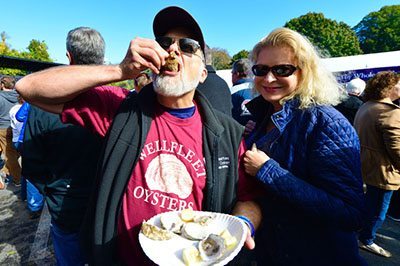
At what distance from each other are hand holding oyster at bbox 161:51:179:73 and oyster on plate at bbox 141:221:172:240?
0.96 m

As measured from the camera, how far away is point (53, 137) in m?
2.14

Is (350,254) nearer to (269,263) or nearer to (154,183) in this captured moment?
(269,263)

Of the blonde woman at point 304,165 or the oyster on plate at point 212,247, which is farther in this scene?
the blonde woman at point 304,165

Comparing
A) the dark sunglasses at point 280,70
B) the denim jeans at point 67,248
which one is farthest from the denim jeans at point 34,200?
the dark sunglasses at point 280,70

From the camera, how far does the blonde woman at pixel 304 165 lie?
1.49 metres

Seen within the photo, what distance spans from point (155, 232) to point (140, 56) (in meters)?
0.93

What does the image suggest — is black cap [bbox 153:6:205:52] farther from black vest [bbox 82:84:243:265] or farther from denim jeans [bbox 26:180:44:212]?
denim jeans [bbox 26:180:44:212]

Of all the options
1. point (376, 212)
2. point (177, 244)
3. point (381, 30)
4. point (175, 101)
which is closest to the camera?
point (177, 244)

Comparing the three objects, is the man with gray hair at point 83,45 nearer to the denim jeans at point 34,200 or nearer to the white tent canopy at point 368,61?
the denim jeans at point 34,200

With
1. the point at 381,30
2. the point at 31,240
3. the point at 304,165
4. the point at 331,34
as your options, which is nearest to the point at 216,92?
the point at 304,165

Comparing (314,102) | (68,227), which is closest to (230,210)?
(314,102)

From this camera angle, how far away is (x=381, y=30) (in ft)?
155

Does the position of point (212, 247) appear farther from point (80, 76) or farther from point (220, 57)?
point (220, 57)

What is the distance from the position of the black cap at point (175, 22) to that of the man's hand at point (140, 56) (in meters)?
0.44
